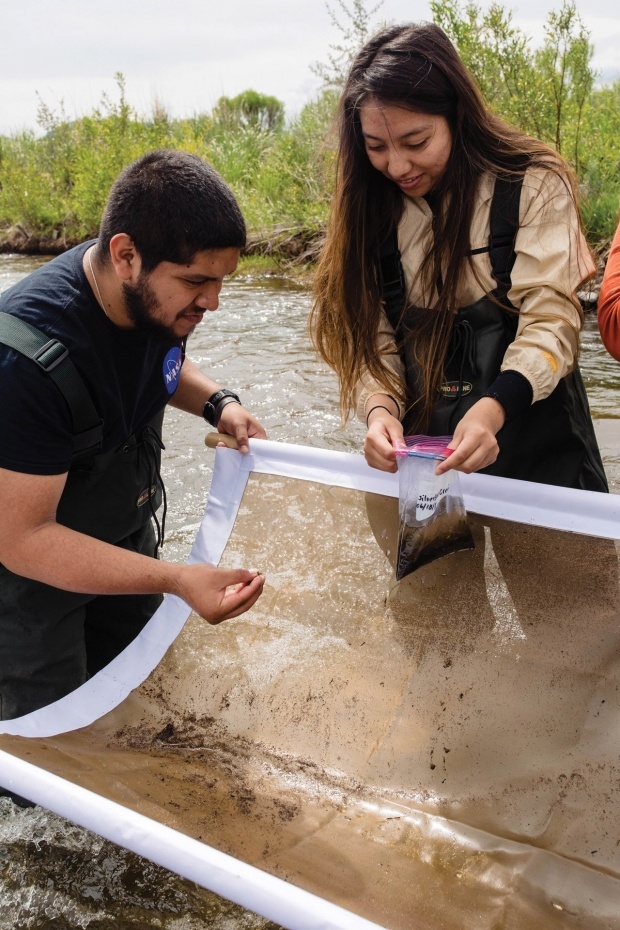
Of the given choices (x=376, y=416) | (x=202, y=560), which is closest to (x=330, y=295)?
(x=376, y=416)

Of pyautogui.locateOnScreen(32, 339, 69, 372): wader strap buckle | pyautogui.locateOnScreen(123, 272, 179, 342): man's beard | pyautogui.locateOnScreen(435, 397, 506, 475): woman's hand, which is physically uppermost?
pyautogui.locateOnScreen(123, 272, 179, 342): man's beard

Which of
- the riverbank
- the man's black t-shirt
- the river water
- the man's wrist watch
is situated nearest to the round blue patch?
the man's black t-shirt

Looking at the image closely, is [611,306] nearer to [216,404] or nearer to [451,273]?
[451,273]

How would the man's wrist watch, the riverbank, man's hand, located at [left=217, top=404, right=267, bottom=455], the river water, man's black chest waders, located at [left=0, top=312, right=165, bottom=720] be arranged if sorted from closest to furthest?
the river water
man's black chest waders, located at [left=0, top=312, right=165, bottom=720]
man's hand, located at [left=217, top=404, right=267, bottom=455]
the man's wrist watch
the riverbank

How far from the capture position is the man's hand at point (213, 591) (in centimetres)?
179

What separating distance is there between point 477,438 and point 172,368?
0.97 meters

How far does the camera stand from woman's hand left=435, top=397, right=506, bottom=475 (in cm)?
178

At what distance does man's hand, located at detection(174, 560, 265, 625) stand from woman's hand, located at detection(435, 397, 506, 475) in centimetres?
50

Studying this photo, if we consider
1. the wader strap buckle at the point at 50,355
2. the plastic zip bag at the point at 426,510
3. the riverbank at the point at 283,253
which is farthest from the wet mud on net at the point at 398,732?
the riverbank at the point at 283,253

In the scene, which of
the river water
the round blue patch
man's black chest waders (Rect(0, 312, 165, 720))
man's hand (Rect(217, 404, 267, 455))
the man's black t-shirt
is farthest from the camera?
man's hand (Rect(217, 404, 267, 455))

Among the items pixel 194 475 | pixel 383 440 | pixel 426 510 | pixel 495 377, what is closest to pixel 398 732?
pixel 426 510

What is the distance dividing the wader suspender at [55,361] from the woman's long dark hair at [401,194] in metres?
0.66

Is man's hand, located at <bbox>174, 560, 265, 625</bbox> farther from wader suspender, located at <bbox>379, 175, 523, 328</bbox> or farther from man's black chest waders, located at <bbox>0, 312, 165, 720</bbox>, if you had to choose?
wader suspender, located at <bbox>379, 175, 523, 328</bbox>

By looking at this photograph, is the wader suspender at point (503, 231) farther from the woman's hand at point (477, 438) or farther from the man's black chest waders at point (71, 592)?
the man's black chest waders at point (71, 592)
